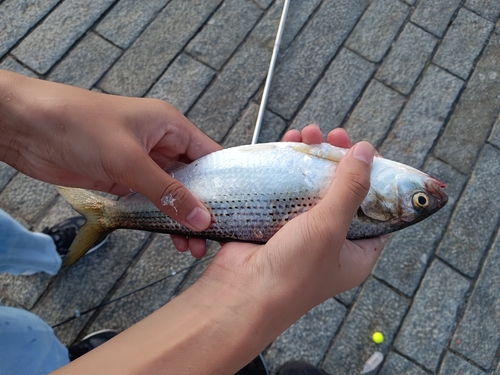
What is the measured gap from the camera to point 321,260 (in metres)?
2.09

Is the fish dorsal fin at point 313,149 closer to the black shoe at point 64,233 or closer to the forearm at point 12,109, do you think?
the forearm at point 12,109

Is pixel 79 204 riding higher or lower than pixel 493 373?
higher

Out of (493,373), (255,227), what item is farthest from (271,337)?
(493,373)

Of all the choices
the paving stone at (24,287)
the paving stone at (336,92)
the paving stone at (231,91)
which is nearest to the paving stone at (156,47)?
the paving stone at (231,91)

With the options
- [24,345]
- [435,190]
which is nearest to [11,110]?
[24,345]

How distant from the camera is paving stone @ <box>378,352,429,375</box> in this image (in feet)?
11.1

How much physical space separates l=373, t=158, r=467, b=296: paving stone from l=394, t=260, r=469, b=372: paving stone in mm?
100

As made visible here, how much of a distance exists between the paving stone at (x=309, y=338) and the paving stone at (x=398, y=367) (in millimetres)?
471

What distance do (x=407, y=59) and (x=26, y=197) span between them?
3994mm

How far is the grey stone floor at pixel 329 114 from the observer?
344 cm

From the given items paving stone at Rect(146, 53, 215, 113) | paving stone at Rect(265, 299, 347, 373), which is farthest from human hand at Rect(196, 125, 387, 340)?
paving stone at Rect(146, 53, 215, 113)

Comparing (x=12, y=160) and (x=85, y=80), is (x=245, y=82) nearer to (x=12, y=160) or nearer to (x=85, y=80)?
(x=85, y=80)

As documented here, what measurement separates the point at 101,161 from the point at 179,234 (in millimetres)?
731

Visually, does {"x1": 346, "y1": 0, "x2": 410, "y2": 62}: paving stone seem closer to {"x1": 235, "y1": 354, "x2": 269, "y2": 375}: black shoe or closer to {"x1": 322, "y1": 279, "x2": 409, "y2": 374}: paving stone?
{"x1": 322, "y1": 279, "x2": 409, "y2": 374}: paving stone
